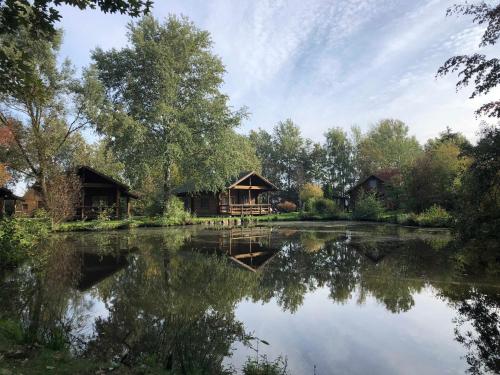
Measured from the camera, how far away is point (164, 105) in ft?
106

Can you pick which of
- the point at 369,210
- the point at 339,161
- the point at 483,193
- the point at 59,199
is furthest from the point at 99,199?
the point at 339,161

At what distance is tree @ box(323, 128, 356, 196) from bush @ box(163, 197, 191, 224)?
43.6 meters

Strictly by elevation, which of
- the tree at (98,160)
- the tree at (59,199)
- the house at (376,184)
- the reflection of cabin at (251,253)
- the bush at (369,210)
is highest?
the tree at (98,160)

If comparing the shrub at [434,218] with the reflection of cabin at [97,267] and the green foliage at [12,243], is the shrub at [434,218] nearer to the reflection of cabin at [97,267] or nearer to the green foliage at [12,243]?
the reflection of cabin at [97,267]

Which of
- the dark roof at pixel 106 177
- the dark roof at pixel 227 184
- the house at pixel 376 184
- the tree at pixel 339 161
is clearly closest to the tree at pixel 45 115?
the dark roof at pixel 106 177

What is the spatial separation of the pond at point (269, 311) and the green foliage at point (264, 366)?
19 centimetres

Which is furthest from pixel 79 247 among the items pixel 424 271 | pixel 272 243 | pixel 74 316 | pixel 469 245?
pixel 469 245

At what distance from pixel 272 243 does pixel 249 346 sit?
13.4 metres

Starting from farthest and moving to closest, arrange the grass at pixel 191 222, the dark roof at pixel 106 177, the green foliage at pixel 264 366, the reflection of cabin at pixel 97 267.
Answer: the dark roof at pixel 106 177 → the grass at pixel 191 222 → the reflection of cabin at pixel 97 267 → the green foliage at pixel 264 366

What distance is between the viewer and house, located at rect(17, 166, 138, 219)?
32.5m

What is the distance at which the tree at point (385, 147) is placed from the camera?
6688 centimetres

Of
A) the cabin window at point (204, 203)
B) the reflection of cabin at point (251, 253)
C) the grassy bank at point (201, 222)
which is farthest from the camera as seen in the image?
the cabin window at point (204, 203)

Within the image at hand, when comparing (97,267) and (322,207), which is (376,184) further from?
(97,267)

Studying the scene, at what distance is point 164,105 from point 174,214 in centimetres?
1023
